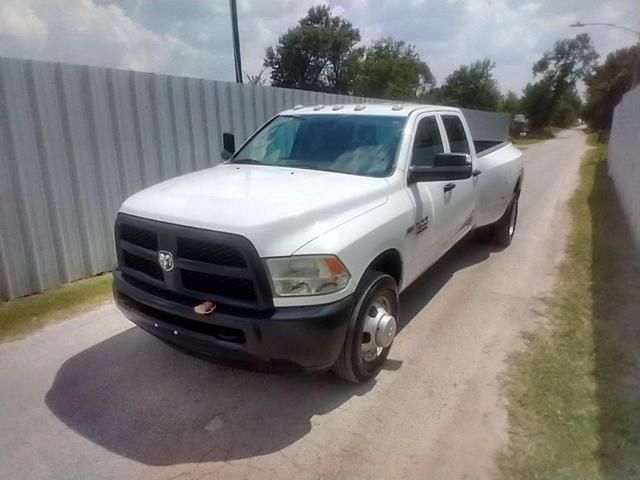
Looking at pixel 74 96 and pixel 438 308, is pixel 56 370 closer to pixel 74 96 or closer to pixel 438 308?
pixel 74 96

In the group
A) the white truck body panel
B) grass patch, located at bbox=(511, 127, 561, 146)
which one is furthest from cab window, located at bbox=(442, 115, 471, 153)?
grass patch, located at bbox=(511, 127, 561, 146)

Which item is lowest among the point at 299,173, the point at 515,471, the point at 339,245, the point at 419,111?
the point at 515,471

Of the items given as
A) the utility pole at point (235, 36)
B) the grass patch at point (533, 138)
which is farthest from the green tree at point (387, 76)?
the utility pole at point (235, 36)

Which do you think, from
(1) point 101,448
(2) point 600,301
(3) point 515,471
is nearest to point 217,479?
(1) point 101,448

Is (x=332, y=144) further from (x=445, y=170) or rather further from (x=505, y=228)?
(x=505, y=228)

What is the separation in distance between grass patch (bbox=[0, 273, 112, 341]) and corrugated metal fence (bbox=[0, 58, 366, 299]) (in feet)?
0.47

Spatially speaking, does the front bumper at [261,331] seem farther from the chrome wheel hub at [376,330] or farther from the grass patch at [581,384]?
the grass patch at [581,384]

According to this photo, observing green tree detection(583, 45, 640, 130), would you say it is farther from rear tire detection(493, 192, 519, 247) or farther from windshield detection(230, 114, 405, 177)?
windshield detection(230, 114, 405, 177)

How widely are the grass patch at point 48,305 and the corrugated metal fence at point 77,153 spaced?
0.47 feet

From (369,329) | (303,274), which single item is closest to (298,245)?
(303,274)

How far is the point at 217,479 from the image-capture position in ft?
7.77

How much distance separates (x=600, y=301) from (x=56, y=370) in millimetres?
4964

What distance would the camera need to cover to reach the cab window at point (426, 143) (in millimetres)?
3789

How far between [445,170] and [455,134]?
162cm
